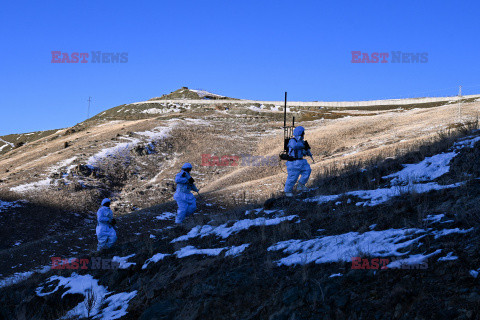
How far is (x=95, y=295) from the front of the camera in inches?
357

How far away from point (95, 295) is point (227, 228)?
3.43 m

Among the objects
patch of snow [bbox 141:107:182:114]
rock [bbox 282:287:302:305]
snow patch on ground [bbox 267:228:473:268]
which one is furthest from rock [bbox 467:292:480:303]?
patch of snow [bbox 141:107:182:114]

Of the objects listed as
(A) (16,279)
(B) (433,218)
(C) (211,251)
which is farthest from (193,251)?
(A) (16,279)

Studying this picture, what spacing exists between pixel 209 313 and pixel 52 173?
3056cm

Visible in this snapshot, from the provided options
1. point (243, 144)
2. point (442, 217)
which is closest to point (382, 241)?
point (442, 217)

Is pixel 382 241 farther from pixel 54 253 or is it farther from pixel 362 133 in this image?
pixel 362 133

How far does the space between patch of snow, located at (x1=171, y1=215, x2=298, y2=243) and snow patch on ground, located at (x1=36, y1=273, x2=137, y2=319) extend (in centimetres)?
228

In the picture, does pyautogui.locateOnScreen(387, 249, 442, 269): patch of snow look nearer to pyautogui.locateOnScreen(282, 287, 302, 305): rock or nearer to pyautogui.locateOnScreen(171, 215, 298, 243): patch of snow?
pyautogui.locateOnScreen(282, 287, 302, 305): rock

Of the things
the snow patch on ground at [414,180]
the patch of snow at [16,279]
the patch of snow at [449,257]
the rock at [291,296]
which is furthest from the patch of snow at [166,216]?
the patch of snow at [449,257]

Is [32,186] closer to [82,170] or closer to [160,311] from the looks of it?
[82,170]

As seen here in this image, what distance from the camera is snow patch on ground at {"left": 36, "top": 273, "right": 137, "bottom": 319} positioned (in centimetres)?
764

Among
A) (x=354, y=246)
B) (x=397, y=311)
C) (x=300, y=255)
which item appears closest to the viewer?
(x=397, y=311)

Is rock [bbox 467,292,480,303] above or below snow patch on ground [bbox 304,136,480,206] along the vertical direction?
below

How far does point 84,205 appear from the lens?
2833cm
